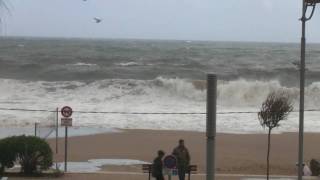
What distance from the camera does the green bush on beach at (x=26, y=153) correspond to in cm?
1745

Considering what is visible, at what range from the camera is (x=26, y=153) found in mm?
17734

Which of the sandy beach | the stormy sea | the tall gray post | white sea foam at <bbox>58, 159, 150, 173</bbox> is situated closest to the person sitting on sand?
the sandy beach

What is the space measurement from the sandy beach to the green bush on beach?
7.53ft

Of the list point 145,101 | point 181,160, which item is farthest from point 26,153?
point 145,101

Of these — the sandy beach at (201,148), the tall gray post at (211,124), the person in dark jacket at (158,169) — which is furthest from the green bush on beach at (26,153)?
the tall gray post at (211,124)

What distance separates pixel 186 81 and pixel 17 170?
3816cm

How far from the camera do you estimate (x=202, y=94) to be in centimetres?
4878

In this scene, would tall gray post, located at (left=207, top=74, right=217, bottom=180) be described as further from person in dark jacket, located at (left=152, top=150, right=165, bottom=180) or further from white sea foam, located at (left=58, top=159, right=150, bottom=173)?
white sea foam, located at (left=58, top=159, right=150, bottom=173)

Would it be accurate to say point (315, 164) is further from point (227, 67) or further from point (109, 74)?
point (227, 67)

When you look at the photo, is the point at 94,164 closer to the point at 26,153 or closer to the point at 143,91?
the point at 26,153

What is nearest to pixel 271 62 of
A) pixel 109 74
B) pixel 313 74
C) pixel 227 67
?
pixel 227 67

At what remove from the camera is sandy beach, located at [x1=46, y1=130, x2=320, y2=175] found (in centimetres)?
2091

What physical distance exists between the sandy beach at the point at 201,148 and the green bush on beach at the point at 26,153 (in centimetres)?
230

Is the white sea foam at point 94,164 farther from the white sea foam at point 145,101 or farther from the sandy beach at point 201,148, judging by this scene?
the white sea foam at point 145,101
